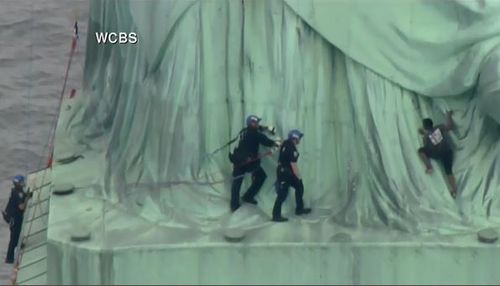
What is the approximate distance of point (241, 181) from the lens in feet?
88.2

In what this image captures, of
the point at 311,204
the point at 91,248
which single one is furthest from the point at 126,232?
the point at 311,204

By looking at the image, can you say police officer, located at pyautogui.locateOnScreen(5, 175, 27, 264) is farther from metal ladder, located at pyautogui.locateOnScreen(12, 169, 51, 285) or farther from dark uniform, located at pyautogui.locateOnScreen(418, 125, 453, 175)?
dark uniform, located at pyautogui.locateOnScreen(418, 125, 453, 175)

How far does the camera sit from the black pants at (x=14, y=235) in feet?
93.6

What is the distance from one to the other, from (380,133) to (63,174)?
4033 millimetres

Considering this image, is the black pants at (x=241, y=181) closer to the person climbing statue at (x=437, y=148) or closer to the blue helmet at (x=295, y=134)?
the blue helmet at (x=295, y=134)

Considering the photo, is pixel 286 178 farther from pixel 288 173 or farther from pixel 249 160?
pixel 249 160

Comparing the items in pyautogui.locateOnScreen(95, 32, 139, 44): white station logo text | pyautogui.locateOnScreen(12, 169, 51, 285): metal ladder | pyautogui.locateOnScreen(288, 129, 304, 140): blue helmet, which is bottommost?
pyautogui.locateOnScreen(12, 169, 51, 285): metal ladder

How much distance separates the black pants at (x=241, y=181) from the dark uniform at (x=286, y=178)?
0.25 meters

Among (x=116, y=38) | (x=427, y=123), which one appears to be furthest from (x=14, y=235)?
(x=427, y=123)

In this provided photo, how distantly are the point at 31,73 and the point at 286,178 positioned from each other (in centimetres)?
1286

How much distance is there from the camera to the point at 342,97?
27219mm

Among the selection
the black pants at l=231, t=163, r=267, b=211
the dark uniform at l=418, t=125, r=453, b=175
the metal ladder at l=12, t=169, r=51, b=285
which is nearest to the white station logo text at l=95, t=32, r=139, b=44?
the metal ladder at l=12, t=169, r=51, b=285

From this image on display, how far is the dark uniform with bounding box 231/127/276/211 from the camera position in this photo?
26625mm

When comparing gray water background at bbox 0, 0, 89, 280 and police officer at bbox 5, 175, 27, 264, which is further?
gray water background at bbox 0, 0, 89, 280
